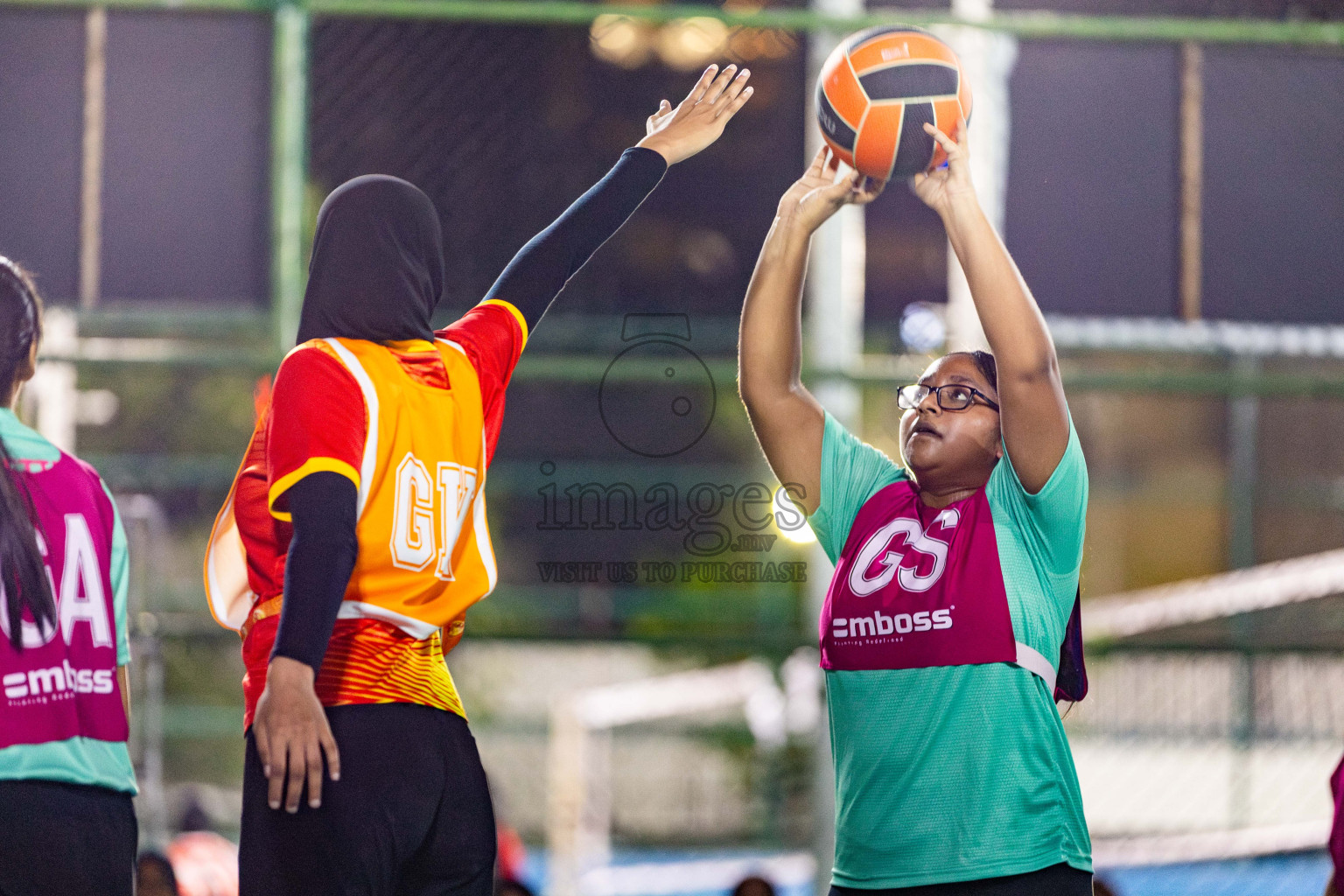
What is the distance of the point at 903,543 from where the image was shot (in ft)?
9.21

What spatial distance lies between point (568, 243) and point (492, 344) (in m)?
0.33

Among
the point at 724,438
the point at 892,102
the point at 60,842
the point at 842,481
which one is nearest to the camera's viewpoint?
the point at 60,842

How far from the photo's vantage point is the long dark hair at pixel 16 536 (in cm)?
254

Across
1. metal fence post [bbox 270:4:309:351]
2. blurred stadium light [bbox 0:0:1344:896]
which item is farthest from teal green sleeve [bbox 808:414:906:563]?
metal fence post [bbox 270:4:309:351]

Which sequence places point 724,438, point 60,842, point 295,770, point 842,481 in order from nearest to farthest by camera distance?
point 295,770
point 60,842
point 842,481
point 724,438

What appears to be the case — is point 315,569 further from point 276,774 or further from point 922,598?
point 922,598

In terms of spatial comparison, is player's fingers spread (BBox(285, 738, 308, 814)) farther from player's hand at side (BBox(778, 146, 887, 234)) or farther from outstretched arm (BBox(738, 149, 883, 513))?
player's hand at side (BBox(778, 146, 887, 234))

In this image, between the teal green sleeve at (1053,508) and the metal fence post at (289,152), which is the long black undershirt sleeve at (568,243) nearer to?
the teal green sleeve at (1053,508)

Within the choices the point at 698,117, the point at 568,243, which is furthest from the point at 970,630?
the point at 698,117

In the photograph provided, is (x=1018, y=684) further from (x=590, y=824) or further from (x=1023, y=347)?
(x=590, y=824)

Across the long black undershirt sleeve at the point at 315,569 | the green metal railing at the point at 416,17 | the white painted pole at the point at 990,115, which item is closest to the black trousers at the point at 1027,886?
the long black undershirt sleeve at the point at 315,569

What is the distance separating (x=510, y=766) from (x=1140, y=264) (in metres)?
7.50

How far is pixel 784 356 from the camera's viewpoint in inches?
121

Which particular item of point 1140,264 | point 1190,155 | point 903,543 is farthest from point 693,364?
point 903,543
